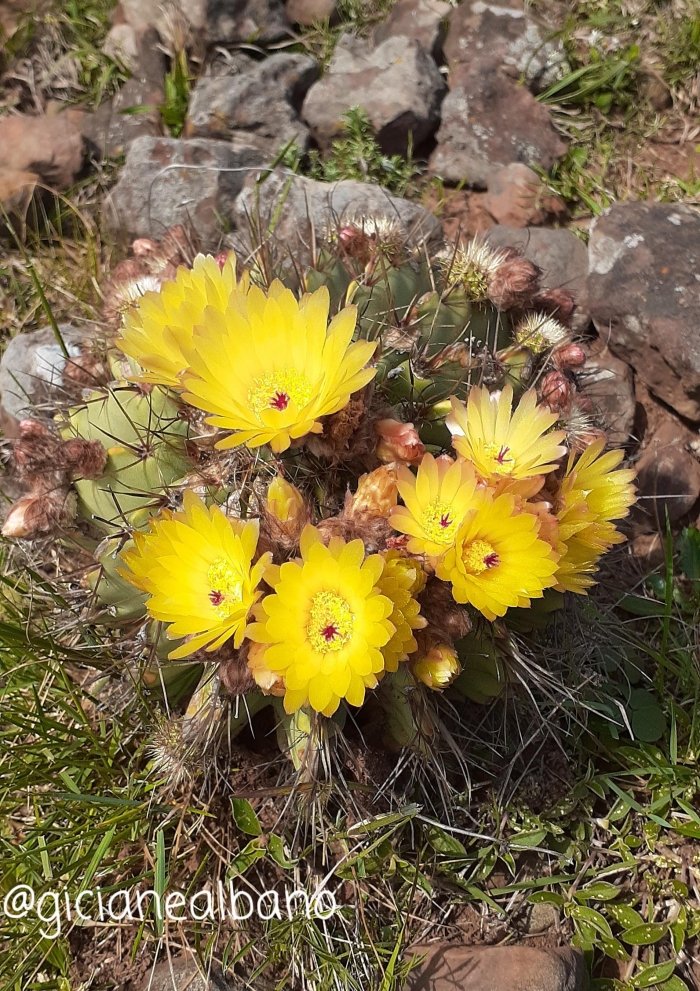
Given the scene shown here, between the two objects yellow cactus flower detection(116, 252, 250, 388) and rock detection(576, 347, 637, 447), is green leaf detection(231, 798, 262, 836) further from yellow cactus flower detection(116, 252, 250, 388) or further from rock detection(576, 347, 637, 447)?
rock detection(576, 347, 637, 447)

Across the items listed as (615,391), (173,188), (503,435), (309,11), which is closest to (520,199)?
(615,391)

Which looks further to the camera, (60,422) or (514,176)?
(514,176)

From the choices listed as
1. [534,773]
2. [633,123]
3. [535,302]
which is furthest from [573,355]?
[633,123]

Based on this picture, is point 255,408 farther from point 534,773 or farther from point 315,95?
point 315,95

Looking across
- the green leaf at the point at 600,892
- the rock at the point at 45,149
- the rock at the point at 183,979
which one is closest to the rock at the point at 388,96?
the rock at the point at 45,149

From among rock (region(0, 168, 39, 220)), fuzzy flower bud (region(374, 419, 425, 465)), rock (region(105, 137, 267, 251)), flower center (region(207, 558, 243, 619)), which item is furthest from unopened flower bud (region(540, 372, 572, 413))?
rock (region(0, 168, 39, 220))

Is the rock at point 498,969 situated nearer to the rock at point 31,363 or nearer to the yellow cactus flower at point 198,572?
the yellow cactus flower at point 198,572
